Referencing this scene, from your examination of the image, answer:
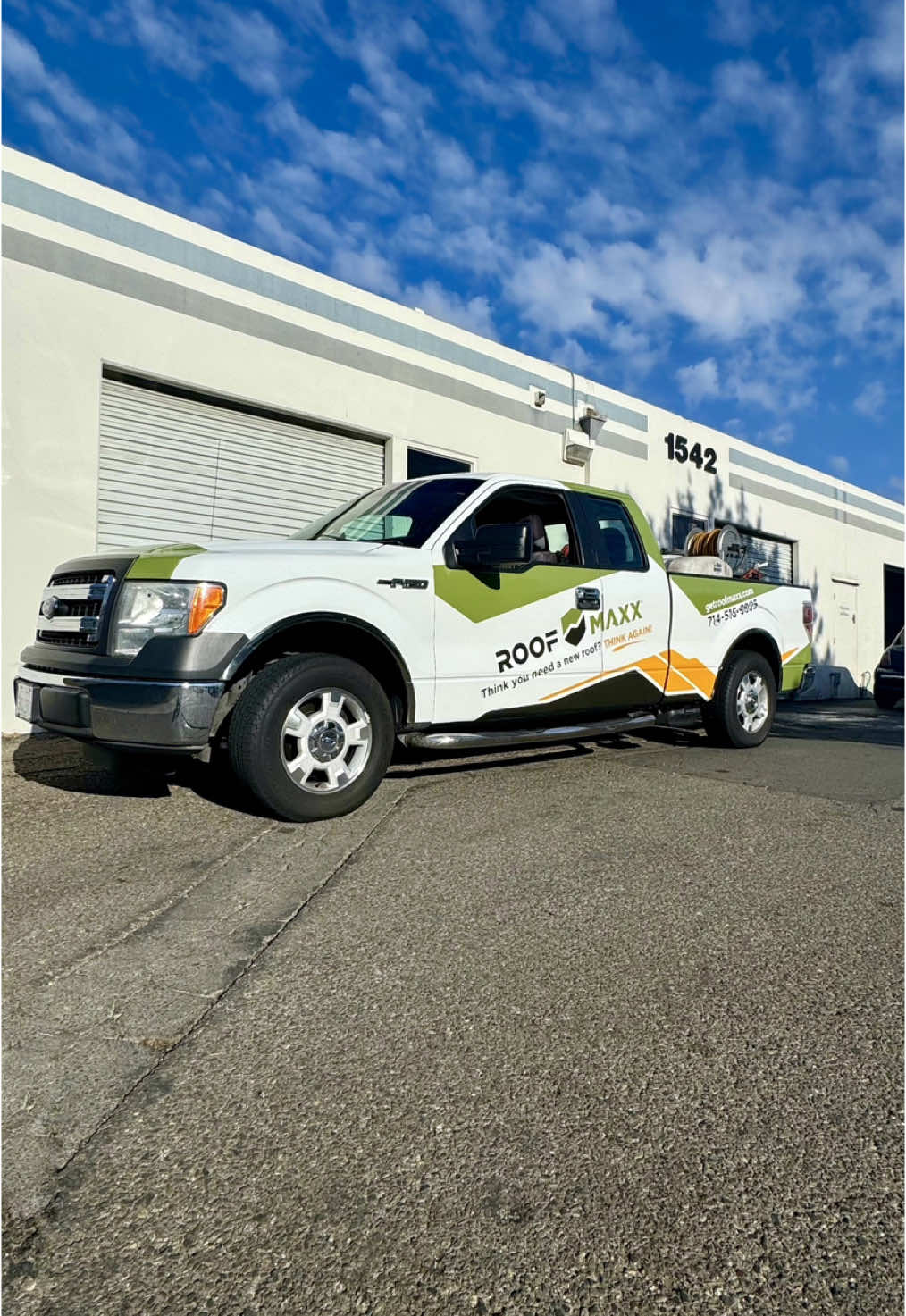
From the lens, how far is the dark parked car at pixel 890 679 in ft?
43.8

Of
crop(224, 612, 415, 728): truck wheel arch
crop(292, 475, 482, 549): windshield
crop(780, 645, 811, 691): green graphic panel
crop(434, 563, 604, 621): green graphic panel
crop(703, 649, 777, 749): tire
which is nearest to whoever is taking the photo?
crop(224, 612, 415, 728): truck wheel arch

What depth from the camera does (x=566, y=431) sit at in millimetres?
11539

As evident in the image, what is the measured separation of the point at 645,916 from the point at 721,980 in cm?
51

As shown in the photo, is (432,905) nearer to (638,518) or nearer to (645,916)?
(645,916)

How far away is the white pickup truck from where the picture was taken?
3723 mm

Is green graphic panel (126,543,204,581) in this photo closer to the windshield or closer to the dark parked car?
the windshield

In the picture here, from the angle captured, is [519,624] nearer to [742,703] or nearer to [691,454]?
[742,703]

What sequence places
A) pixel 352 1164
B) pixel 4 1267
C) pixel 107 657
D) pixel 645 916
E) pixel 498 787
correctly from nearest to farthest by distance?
1. pixel 4 1267
2. pixel 352 1164
3. pixel 645 916
4. pixel 107 657
5. pixel 498 787

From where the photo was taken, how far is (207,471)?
8.17m

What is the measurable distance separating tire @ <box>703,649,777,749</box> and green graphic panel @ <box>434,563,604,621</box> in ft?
6.61

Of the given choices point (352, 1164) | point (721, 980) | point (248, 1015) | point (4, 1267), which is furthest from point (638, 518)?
point (4, 1267)

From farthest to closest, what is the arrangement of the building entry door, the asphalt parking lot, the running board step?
the building entry door < the running board step < the asphalt parking lot

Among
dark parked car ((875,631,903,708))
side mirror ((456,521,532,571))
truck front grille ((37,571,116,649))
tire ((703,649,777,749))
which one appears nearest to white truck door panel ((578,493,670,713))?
tire ((703,649,777,749))

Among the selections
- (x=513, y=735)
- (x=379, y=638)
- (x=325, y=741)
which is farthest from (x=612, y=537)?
(x=325, y=741)
